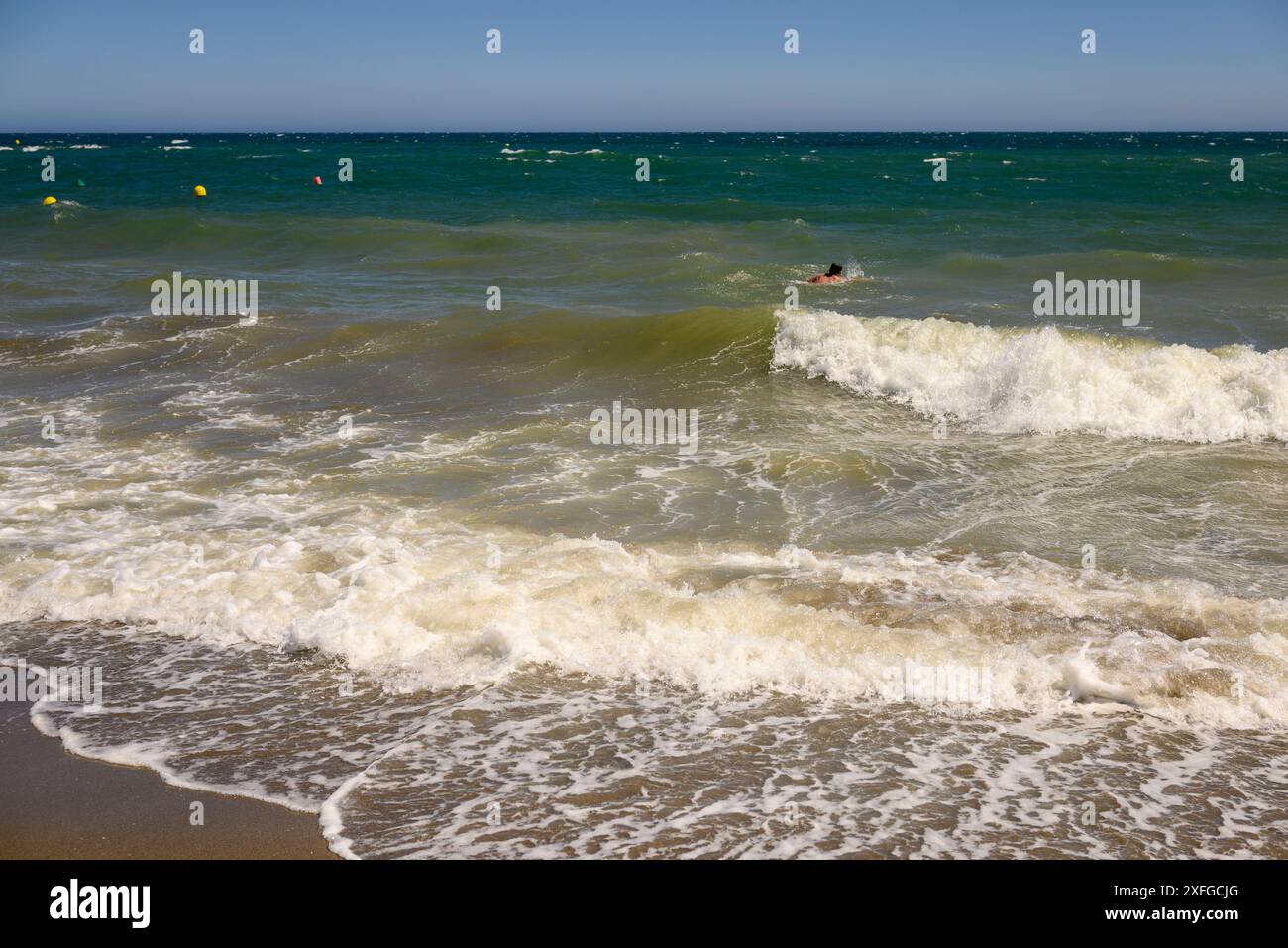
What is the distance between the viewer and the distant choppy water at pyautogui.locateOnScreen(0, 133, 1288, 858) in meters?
5.16

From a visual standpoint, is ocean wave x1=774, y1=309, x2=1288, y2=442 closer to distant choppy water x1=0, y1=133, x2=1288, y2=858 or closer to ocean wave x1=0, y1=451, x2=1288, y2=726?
distant choppy water x1=0, y1=133, x2=1288, y2=858

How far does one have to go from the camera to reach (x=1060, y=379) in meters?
12.6

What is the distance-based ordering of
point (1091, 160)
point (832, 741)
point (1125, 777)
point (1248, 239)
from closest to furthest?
1. point (1125, 777)
2. point (832, 741)
3. point (1248, 239)
4. point (1091, 160)

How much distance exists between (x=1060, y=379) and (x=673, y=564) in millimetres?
6914

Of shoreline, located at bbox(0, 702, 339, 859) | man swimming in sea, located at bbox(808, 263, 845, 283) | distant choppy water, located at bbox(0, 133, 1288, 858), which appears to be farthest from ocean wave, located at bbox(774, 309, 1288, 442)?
shoreline, located at bbox(0, 702, 339, 859)

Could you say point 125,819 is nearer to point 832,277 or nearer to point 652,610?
point 652,610

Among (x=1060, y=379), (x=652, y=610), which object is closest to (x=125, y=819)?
(x=652, y=610)

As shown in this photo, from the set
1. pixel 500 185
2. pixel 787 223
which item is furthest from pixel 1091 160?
pixel 787 223

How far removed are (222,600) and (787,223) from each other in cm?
2758

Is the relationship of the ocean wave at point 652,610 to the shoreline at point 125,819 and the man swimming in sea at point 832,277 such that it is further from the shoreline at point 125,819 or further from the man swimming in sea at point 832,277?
the man swimming in sea at point 832,277
